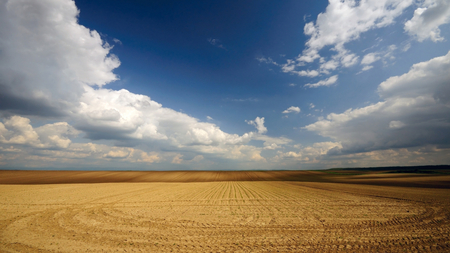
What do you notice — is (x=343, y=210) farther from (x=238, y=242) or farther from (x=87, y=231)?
(x=87, y=231)

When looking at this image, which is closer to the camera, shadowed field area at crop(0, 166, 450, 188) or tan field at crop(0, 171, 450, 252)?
tan field at crop(0, 171, 450, 252)

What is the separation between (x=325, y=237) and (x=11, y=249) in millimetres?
16115

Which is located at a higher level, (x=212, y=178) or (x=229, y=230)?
(x=229, y=230)

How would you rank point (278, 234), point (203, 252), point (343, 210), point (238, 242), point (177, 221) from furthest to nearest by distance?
1. point (343, 210)
2. point (177, 221)
3. point (278, 234)
4. point (238, 242)
5. point (203, 252)

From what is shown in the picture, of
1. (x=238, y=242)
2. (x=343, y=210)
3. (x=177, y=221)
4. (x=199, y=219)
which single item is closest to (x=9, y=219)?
(x=177, y=221)

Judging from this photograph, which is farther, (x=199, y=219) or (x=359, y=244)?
(x=199, y=219)

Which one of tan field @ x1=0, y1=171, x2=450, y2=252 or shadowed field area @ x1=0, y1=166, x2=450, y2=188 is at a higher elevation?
tan field @ x1=0, y1=171, x2=450, y2=252

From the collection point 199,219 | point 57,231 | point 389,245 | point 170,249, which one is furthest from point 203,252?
point 57,231

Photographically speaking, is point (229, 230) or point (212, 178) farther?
point (212, 178)

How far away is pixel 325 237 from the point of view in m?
9.81

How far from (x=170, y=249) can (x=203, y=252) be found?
5.59 ft

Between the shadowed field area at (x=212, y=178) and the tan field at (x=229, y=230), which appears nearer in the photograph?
the tan field at (x=229, y=230)

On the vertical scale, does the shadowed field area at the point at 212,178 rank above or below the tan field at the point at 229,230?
below

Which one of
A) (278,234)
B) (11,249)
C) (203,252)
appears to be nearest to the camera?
(203,252)
